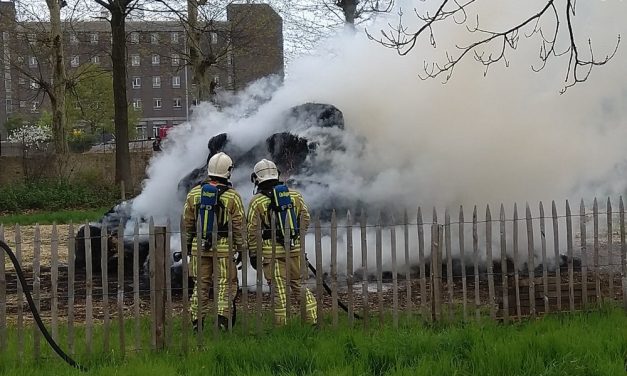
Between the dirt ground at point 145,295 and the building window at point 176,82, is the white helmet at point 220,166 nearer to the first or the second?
the dirt ground at point 145,295

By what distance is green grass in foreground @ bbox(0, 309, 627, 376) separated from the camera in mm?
5023

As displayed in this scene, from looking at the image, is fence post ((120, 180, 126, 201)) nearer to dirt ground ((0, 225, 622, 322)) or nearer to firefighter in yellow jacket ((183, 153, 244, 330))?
dirt ground ((0, 225, 622, 322))

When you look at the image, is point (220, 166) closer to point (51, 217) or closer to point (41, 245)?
point (41, 245)

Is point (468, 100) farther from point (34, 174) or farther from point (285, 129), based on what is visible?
point (34, 174)

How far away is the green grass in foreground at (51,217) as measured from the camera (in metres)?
18.9

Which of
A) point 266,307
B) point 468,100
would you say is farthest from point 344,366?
point 468,100

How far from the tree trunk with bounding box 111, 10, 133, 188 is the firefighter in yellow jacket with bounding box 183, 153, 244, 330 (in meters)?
16.6

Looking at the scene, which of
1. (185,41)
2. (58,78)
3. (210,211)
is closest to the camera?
(210,211)

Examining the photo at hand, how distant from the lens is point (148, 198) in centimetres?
1137

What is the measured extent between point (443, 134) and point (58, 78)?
16.1m

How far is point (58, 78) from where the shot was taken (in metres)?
23.3

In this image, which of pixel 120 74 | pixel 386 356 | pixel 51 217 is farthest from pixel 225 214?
pixel 120 74

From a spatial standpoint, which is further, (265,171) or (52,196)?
(52,196)

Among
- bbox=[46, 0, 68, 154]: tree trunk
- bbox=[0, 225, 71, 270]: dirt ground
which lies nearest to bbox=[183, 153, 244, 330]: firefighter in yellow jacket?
bbox=[0, 225, 71, 270]: dirt ground
